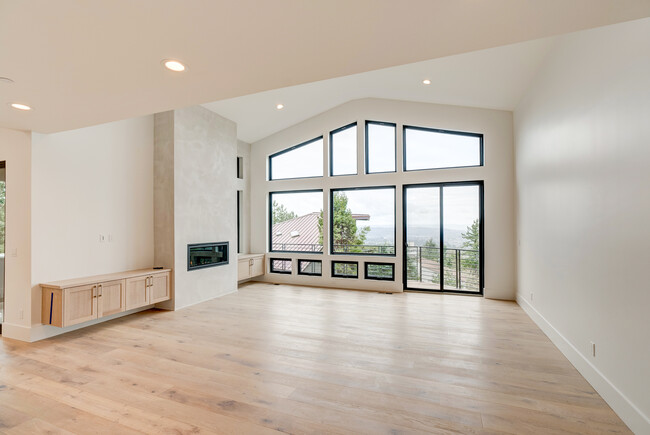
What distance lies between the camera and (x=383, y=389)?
2701mm

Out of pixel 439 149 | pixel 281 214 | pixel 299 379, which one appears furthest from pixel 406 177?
pixel 299 379

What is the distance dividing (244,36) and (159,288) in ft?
14.5

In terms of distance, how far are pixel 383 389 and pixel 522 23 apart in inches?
108

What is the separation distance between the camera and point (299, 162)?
7.69 metres

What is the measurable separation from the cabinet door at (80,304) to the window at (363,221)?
4.50m

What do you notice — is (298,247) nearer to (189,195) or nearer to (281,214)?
(281,214)

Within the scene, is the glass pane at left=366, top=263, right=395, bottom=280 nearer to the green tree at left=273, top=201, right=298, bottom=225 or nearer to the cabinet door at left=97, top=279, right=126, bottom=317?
the green tree at left=273, top=201, right=298, bottom=225

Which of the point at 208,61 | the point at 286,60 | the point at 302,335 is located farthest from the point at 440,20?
the point at 302,335

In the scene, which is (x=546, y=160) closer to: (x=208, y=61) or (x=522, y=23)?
(x=522, y=23)

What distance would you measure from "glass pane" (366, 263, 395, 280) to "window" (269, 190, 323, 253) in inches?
47.7

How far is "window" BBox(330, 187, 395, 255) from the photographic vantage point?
271 inches

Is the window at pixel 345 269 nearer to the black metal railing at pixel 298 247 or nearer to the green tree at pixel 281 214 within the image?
the black metal railing at pixel 298 247

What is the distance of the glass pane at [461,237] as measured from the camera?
6.28 m

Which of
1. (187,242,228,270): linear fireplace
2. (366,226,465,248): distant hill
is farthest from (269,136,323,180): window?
(187,242,228,270): linear fireplace
